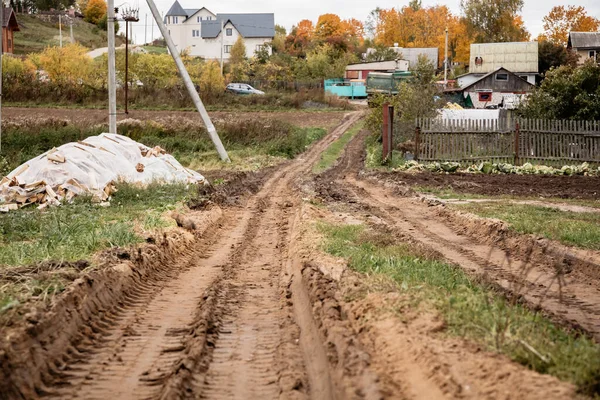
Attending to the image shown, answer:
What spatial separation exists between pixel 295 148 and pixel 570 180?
16.6m

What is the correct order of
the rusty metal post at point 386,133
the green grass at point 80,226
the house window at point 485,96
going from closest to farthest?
the green grass at point 80,226, the rusty metal post at point 386,133, the house window at point 485,96

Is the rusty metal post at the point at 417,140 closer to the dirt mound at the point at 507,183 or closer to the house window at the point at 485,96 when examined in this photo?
the dirt mound at the point at 507,183

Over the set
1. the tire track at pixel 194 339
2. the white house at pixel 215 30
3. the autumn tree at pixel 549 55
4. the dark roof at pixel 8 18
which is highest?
the white house at pixel 215 30

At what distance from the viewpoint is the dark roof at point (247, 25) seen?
11894 centimetres

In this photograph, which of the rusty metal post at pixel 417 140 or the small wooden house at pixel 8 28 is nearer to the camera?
the rusty metal post at pixel 417 140

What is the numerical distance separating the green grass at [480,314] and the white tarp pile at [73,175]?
905cm

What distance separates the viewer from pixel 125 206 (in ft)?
58.5

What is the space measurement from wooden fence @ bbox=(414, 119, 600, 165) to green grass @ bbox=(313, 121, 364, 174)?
15.4 feet

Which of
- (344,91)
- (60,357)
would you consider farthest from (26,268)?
(344,91)

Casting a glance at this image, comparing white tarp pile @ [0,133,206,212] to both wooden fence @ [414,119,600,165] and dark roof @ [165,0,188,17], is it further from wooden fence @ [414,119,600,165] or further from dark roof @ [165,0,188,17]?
dark roof @ [165,0,188,17]

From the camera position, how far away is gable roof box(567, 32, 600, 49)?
82.9 metres

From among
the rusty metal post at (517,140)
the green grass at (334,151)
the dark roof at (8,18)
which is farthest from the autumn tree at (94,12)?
the rusty metal post at (517,140)

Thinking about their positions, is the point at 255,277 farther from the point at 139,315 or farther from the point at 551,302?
the point at 551,302

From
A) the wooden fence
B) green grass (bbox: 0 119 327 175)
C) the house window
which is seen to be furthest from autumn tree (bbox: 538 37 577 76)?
the wooden fence
